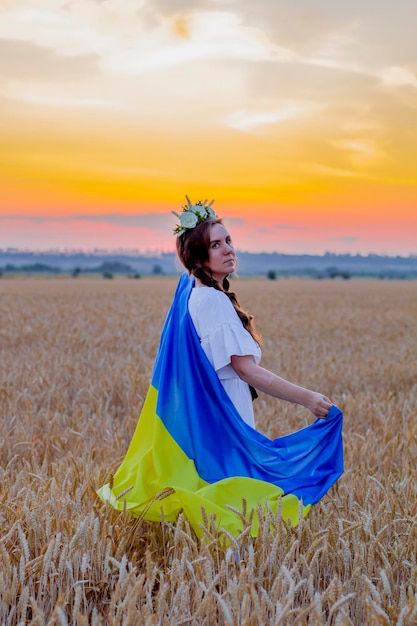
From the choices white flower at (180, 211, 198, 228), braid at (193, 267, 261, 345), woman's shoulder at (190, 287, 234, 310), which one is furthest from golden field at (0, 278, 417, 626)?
white flower at (180, 211, 198, 228)

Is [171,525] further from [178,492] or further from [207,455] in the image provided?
[207,455]

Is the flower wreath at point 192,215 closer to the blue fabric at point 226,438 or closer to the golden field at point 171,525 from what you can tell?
the blue fabric at point 226,438

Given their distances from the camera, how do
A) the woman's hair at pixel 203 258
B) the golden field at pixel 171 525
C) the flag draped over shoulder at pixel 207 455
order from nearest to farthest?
1. the golden field at pixel 171 525
2. the flag draped over shoulder at pixel 207 455
3. the woman's hair at pixel 203 258

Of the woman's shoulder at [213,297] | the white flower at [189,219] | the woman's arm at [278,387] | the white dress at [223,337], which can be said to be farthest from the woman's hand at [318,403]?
the white flower at [189,219]

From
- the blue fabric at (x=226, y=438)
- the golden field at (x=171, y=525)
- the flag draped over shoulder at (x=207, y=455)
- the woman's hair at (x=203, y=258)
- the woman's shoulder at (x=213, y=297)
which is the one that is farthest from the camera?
the woman's hair at (x=203, y=258)

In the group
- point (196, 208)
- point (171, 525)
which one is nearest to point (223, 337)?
point (196, 208)

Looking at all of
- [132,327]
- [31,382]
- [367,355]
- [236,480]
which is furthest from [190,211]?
[132,327]

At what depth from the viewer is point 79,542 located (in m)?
2.60

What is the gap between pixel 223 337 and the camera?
3.15 meters

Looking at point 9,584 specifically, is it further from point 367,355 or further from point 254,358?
point 367,355

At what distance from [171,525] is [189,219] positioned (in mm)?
1410

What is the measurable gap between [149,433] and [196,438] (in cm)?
32

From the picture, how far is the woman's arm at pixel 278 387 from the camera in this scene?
3027mm

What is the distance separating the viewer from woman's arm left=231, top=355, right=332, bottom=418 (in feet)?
9.93
